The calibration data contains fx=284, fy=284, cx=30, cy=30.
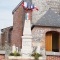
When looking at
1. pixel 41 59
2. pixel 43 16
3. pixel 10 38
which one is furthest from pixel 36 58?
pixel 10 38

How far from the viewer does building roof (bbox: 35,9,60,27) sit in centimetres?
2977

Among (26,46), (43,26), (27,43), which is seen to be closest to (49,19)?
(43,26)

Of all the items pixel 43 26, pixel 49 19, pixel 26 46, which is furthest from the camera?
pixel 49 19

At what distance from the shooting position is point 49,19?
1216 inches

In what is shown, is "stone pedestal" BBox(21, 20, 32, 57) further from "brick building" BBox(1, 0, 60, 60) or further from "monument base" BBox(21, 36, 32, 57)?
"brick building" BBox(1, 0, 60, 60)

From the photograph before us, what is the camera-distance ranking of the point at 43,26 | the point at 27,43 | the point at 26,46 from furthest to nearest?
the point at 43,26 → the point at 27,43 → the point at 26,46

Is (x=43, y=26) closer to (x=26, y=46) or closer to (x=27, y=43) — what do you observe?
(x=27, y=43)

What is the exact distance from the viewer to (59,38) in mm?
30672

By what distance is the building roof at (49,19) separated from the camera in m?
29.8

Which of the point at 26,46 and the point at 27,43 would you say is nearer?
the point at 26,46

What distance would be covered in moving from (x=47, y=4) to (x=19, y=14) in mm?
4153

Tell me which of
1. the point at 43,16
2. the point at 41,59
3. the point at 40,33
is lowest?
the point at 41,59

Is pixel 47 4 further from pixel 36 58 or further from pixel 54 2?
pixel 36 58

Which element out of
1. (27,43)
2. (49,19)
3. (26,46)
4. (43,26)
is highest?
(49,19)
